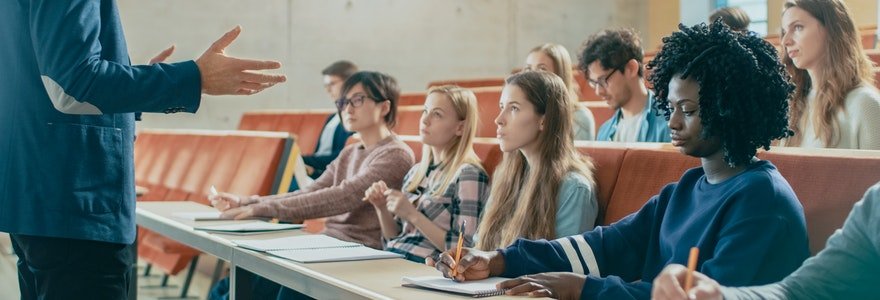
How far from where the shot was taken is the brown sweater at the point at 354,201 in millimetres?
3363

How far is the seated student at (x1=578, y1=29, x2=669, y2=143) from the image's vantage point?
354 centimetres

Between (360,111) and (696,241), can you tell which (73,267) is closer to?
(696,241)

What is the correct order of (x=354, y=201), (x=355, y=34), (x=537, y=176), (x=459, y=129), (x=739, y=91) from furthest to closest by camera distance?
(x=355, y=34) → (x=354, y=201) → (x=459, y=129) → (x=537, y=176) → (x=739, y=91)

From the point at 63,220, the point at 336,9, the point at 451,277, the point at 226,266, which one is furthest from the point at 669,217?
the point at 336,9

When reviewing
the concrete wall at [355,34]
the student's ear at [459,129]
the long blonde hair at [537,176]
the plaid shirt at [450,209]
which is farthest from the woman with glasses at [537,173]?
the concrete wall at [355,34]

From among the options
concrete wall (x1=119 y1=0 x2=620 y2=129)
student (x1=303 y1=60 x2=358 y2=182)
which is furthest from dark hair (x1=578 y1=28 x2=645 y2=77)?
concrete wall (x1=119 y1=0 x2=620 y2=129)

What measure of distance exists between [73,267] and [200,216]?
129cm

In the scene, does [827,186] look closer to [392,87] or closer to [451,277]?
[451,277]

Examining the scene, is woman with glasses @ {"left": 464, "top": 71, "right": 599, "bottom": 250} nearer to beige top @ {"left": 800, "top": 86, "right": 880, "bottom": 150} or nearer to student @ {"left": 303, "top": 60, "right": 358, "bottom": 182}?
beige top @ {"left": 800, "top": 86, "right": 880, "bottom": 150}

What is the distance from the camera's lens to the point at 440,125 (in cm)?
305

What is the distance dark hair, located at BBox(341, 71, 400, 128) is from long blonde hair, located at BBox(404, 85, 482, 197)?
1.47 ft

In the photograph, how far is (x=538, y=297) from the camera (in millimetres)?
1715

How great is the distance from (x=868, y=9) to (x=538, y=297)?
6720 millimetres

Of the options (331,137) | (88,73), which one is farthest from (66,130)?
(331,137)
